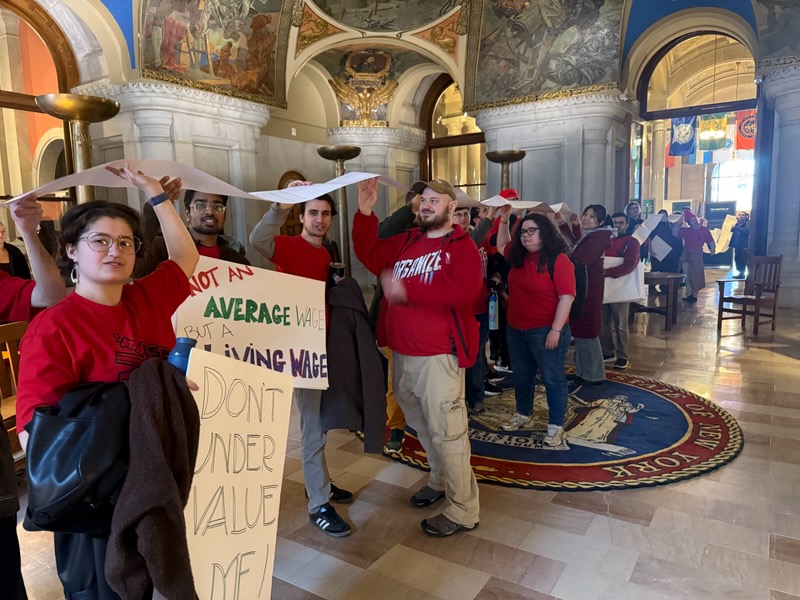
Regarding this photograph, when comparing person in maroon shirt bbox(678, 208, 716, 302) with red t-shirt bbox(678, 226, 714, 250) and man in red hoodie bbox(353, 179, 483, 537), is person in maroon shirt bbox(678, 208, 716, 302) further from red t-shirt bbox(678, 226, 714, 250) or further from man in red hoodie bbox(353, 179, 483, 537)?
man in red hoodie bbox(353, 179, 483, 537)

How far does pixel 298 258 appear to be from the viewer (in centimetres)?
297

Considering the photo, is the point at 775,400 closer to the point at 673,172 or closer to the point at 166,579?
the point at 166,579

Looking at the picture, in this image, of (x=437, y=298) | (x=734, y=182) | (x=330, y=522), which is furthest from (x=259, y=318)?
(x=734, y=182)

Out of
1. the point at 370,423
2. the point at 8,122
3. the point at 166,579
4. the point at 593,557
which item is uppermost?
the point at 8,122

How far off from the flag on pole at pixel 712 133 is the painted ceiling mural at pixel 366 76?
39.1ft

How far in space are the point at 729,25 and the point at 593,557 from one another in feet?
37.2

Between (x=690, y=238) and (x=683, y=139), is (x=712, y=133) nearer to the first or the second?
(x=683, y=139)

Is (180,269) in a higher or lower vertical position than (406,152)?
lower

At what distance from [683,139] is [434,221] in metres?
16.7

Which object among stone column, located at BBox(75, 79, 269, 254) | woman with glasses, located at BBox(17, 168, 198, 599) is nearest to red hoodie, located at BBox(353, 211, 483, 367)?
woman with glasses, located at BBox(17, 168, 198, 599)

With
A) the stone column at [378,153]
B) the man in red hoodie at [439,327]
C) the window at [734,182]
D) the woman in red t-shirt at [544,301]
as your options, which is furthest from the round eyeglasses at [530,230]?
the window at [734,182]

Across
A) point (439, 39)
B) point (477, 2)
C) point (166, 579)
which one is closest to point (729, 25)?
point (477, 2)

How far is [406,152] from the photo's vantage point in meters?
14.5

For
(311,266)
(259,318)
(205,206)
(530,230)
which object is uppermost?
(205,206)
